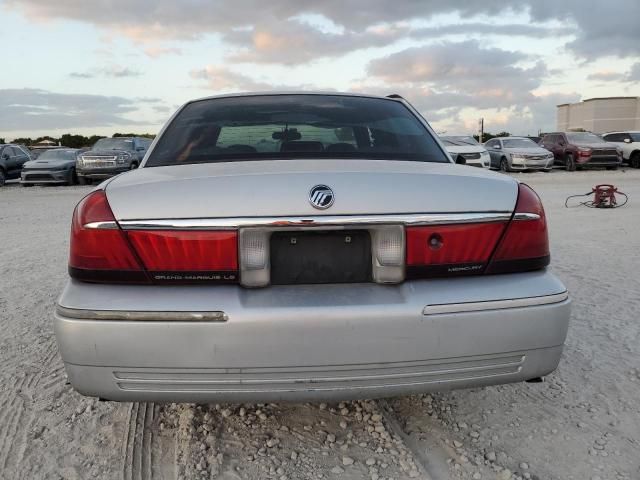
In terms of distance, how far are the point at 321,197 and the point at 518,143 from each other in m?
22.8

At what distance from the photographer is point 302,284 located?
84.8 inches

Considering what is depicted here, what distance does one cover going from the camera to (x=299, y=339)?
199cm

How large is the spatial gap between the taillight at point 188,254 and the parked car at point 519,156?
21.5 m

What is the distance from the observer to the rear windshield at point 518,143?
22778mm

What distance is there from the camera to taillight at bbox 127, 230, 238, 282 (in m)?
2.05

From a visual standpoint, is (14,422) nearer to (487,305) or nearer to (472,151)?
(487,305)

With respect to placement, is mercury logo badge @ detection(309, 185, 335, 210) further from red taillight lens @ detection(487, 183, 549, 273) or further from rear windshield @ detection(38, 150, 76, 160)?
rear windshield @ detection(38, 150, 76, 160)

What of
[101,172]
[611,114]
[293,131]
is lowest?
[101,172]

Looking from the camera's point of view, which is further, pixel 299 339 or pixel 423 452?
pixel 423 452

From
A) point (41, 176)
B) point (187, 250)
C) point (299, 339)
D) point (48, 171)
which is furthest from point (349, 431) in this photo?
point (41, 176)

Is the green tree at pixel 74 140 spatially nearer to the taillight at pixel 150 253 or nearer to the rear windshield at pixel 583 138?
the rear windshield at pixel 583 138

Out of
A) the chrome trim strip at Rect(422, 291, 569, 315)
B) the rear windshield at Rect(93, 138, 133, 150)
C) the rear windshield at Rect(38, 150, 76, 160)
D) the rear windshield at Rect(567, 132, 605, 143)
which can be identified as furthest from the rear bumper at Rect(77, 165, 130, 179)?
the chrome trim strip at Rect(422, 291, 569, 315)

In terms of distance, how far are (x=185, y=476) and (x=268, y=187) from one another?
120cm

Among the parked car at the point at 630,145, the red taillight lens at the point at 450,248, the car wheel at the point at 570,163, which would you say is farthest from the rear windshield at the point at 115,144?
the parked car at the point at 630,145
